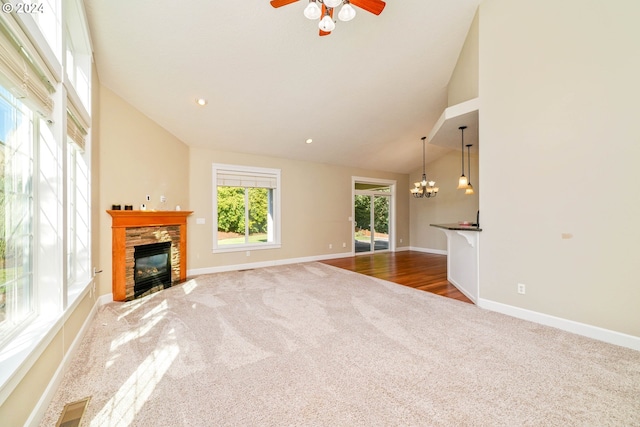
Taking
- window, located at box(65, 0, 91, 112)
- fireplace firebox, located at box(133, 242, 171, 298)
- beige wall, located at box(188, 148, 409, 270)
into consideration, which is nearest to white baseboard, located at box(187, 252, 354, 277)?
beige wall, located at box(188, 148, 409, 270)

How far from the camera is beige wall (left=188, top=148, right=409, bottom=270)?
5.56 metres

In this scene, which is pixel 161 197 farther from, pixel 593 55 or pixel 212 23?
pixel 593 55

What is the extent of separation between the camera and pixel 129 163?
162 inches

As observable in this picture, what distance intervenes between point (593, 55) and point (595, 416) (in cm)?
317

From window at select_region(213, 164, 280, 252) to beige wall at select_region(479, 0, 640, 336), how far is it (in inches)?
181

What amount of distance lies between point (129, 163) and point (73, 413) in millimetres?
3541

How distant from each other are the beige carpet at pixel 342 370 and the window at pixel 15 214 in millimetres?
693

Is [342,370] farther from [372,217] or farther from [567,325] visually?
[372,217]

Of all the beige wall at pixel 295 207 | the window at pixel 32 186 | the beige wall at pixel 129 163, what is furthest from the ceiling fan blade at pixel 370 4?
the beige wall at pixel 295 207

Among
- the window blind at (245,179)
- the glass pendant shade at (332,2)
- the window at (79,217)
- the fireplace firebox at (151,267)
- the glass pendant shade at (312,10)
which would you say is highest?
the glass pendant shade at (312,10)

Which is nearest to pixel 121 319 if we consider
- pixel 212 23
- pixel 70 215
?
pixel 70 215

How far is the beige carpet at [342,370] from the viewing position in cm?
161

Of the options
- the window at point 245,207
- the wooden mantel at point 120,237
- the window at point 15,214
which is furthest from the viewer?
the window at point 245,207

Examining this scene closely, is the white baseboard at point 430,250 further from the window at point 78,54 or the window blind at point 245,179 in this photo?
the window at point 78,54
